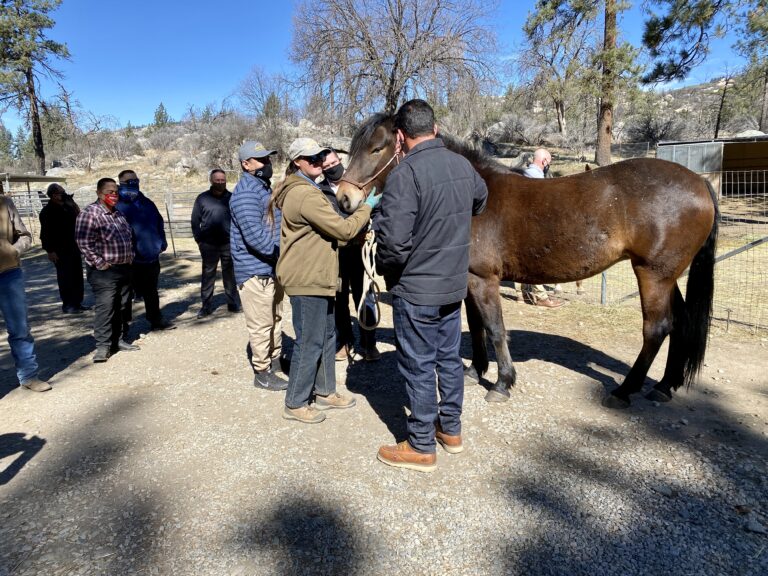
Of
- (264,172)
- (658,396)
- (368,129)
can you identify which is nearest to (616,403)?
(658,396)

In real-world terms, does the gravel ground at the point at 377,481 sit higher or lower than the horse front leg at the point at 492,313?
lower

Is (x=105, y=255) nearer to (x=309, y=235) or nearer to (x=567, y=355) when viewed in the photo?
(x=309, y=235)

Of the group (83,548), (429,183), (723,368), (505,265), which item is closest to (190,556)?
(83,548)

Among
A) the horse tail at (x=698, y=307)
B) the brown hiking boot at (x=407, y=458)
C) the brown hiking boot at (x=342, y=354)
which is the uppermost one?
the horse tail at (x=698, y=307)

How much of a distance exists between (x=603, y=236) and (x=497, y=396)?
149cm

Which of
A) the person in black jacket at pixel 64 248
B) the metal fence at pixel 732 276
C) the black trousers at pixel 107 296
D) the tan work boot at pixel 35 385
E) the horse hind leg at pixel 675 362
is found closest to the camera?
the horse hind leg at pixel 675 362

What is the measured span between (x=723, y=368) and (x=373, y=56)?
37.4 feet

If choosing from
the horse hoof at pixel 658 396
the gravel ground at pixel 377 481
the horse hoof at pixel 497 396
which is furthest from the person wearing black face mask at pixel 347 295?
the horse hoof at pixel 658 396

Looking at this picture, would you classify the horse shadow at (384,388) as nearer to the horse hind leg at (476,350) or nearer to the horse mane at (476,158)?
the horse hind leg at (476,350)

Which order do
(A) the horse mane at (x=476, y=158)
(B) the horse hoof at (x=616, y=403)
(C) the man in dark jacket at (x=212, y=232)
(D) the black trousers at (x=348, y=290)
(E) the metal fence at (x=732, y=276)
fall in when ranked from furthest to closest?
(C) the man in dark jacket at (x=212, y=232) < (E) the metal fence at (x=732, y=276) < (D) the black trousers at (x=348, y=290) < (A) the horse mane at (x=476, y=158) < (B) the horse hoof at (x=616, y=403)

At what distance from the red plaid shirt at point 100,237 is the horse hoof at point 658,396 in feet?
17.0

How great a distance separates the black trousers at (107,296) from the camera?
16.2 feet

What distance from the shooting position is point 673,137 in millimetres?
32656

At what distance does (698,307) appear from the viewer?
371cm
